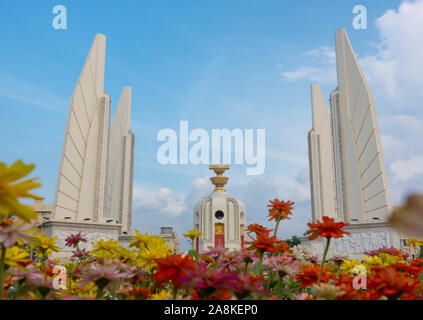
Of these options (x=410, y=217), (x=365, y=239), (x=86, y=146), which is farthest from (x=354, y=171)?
(x=410, y=217)

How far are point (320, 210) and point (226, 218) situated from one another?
946 centimetres

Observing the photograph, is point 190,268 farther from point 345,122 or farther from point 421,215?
point 345,122

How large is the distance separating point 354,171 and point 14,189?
13.7 m

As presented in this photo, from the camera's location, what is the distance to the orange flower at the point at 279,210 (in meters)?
2.37

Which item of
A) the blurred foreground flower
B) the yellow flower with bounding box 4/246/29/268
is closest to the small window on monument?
the yellow flower with bounding box 4/246/29/268

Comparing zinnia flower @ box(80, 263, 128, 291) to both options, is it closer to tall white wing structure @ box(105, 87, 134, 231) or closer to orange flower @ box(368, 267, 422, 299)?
orange flower @ box(368, 267, 422, 299)

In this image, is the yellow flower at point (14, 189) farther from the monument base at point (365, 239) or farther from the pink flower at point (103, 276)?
the monument base at point (365, 239)

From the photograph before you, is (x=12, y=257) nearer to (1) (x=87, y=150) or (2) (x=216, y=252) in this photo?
(2) (x=216, y=252)

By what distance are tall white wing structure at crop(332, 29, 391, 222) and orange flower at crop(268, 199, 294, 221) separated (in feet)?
30.5

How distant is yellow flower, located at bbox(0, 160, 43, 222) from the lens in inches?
27.6
